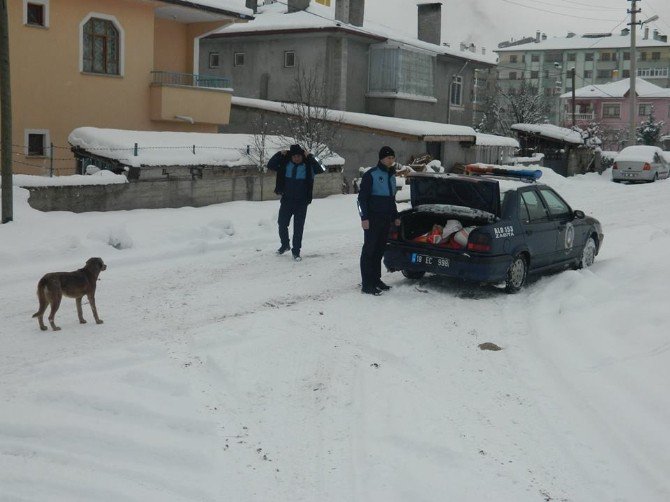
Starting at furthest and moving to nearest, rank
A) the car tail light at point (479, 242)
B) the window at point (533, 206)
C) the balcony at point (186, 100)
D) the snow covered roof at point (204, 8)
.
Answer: the balcony at point (186, 100)
the snow covered roof at point (204, 8)
the window at point (533, 206)
the car tail light at point (479, 242)

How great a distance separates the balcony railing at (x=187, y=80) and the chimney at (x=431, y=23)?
17.8 metres

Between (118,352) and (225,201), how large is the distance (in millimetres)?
10437

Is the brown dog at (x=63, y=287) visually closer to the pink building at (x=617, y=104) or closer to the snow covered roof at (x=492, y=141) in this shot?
the snow covered roof at (x=492, y=141)

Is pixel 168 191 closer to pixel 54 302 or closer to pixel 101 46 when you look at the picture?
pixel 101 46

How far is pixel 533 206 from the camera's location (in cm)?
1072

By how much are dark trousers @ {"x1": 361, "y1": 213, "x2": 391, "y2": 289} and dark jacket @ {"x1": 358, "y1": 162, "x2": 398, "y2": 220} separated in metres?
0.09

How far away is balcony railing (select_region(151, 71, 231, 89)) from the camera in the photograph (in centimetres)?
2315

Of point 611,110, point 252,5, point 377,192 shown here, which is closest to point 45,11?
point 377,192

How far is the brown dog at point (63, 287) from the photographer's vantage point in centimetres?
772

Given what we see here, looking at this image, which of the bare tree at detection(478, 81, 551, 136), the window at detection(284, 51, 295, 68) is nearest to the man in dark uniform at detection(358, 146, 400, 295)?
the window at detection(284, 51, 295, 68)

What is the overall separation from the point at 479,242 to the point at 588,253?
3.13 metres

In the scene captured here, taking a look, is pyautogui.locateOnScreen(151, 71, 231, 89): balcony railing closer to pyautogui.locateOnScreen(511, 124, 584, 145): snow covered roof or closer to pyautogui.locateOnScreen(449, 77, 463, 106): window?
pyautogui.locateOnScreen(449, 77, 463, 106): window

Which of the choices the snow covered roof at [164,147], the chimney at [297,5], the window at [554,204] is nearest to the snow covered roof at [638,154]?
the chimney at [297,5]

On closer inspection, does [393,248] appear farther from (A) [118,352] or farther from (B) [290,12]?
(B) [290,12]
